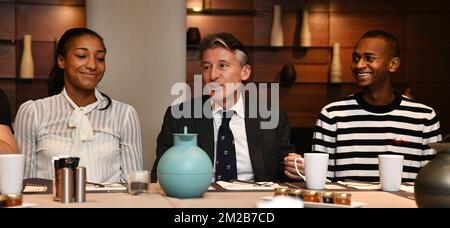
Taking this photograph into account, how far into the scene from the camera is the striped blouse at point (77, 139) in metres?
3.01

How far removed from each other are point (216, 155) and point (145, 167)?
94 cm

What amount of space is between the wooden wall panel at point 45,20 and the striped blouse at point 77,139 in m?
2.37

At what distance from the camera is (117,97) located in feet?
12.6

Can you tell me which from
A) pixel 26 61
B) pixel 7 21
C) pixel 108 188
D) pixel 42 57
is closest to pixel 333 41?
pixel 42 57

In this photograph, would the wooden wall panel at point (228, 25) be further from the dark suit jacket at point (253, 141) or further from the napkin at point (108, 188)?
the napkin at point (108, 188)

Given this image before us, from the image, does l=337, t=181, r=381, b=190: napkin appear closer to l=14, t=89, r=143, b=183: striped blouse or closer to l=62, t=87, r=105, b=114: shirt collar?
l=14, t=89, r=143, b=183: striped blouse

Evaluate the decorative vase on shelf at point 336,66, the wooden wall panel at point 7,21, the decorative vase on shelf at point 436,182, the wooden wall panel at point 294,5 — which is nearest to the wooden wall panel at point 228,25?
the wooden wall panel at point 294,5

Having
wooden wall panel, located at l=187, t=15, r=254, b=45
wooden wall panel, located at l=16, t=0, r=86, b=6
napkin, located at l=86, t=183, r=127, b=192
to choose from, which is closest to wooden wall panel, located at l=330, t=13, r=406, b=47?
wooden wall panel, located at l=187, t=15, r=254, b=45

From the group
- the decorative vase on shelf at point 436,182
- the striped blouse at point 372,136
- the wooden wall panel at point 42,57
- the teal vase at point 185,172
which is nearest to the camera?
the decorative vase on shelf at point 436,182

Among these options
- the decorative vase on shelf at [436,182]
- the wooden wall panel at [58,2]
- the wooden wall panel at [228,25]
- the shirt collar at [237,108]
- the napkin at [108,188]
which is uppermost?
the wooden wall panel at [58,2]

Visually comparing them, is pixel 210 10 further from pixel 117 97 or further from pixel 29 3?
pixel 117 97

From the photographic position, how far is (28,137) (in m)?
3.04

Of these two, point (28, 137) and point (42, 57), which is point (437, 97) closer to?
point (42, 57)
